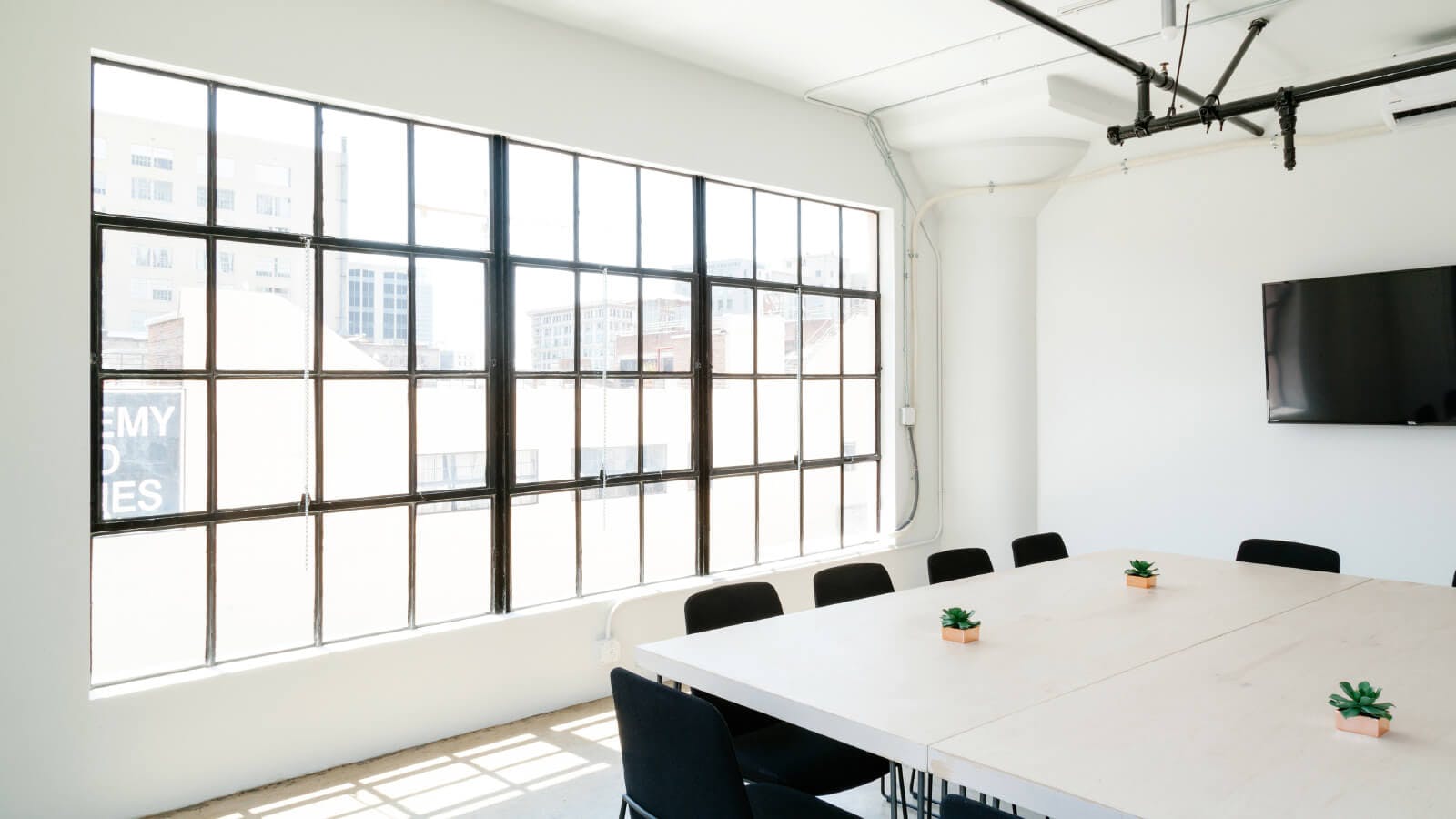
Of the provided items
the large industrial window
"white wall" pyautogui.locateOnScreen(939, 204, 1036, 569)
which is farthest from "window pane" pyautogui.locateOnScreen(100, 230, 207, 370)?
"white wall" pyautogui.locateOnScreen(939, 204, 1036, 569)

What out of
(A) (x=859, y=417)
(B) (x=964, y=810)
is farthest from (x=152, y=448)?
(A) (x=859, y=417)

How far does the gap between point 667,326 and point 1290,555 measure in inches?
144

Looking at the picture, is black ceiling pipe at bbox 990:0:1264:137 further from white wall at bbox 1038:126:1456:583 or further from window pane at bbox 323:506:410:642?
window pane at bbox 323:506:410:642

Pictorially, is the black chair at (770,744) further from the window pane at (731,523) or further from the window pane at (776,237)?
the window pane at (776,237)

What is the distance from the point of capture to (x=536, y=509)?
185 inches

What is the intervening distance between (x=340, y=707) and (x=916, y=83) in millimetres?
4824

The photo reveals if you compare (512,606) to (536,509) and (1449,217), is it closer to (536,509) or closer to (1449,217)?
(536,509)

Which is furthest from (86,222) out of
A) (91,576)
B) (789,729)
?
(789,729)

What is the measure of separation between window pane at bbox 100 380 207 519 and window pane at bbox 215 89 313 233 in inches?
30.8

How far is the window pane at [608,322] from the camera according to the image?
490 cm

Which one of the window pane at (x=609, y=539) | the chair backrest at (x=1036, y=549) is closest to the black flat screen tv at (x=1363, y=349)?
the chair backrest at (x=1036, y=549)

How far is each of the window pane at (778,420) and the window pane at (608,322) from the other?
1.13 m

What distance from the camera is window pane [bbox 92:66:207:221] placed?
3.44 m

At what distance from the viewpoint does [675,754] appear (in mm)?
2100
